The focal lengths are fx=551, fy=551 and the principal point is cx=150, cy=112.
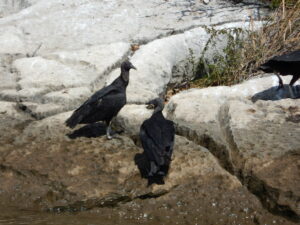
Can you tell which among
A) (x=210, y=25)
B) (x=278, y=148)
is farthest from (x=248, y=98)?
(x=210, y=25)

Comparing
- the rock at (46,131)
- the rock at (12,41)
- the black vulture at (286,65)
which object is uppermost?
the black vulture at (286,65)

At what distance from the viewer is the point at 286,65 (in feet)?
18.6

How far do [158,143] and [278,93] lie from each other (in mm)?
1948

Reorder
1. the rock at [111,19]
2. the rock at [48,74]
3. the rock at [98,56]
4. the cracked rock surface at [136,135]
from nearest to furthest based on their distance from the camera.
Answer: the cracked rock surface at [136,135]
the rock at [48,74]
the rock at [98,56]
the rock at [111,19]

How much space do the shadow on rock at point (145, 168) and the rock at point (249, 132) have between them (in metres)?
0.52

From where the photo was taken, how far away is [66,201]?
174 inches

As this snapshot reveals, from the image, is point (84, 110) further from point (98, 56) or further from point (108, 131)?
point (98, 56)

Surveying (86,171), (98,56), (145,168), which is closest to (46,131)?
(86,171)

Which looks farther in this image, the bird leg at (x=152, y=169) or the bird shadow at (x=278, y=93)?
the bird shadow at (x=278, y=93)

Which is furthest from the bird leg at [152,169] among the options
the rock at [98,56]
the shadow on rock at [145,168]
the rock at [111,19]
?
the rock at [111,19]

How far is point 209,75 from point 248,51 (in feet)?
1.95

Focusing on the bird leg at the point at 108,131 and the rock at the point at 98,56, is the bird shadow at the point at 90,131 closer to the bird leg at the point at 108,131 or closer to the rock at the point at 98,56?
the bird leg at the point at 108,131

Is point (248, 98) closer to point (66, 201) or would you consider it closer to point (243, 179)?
point (243, 179)

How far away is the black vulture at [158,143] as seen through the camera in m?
4.43
